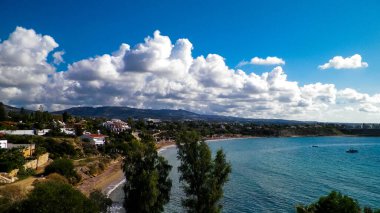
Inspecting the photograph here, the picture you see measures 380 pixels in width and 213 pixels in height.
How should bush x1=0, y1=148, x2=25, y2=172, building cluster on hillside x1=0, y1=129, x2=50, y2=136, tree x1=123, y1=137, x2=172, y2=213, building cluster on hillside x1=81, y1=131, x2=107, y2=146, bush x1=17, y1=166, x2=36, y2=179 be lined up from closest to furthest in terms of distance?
1. tree x1=123, y1=137, x2=172, y2=213
2. bush x1=0, y1=148, x2=25, y2=172
3. bush x1=17, y1=166, x2=36, y2=179
4. building cluster on hillside x1=0, y1=129, x2=50, y2=136
5. building cluster on hillside x1=81, y1=131, x2=107, y2=146

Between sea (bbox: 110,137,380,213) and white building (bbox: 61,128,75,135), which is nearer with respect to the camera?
sea (bbox: 110,137,380,213)

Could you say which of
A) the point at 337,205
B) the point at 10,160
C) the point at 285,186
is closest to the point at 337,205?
the point at 337,205

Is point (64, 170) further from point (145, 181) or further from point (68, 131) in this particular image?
point (68, 131)

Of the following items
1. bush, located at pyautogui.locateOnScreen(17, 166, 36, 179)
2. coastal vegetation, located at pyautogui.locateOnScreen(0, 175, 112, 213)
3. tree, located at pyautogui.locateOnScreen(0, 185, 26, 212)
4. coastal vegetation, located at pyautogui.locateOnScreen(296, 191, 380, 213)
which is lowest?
bush, located at pyautogui.locateOnScreen(17, 166, 36, 179)

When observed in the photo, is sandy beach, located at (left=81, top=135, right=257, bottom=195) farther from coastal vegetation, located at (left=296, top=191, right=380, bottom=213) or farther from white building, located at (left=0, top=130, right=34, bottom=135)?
coastal vegetation, located at (left=296, top=191, right=380, bottom=213)

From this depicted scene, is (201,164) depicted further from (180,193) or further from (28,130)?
(28,130)

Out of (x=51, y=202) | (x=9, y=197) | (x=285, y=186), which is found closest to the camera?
(x=51, y=202)

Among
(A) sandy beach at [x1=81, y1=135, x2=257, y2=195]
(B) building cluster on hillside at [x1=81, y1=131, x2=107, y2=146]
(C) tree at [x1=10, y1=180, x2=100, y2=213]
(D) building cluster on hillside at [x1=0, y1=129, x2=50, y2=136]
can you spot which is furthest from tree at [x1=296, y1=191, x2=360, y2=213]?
(B) building cluster on hillside at [x1=81, y1=131, x2=107, y2=146]

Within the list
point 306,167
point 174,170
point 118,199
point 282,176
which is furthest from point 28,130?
point 306,167
